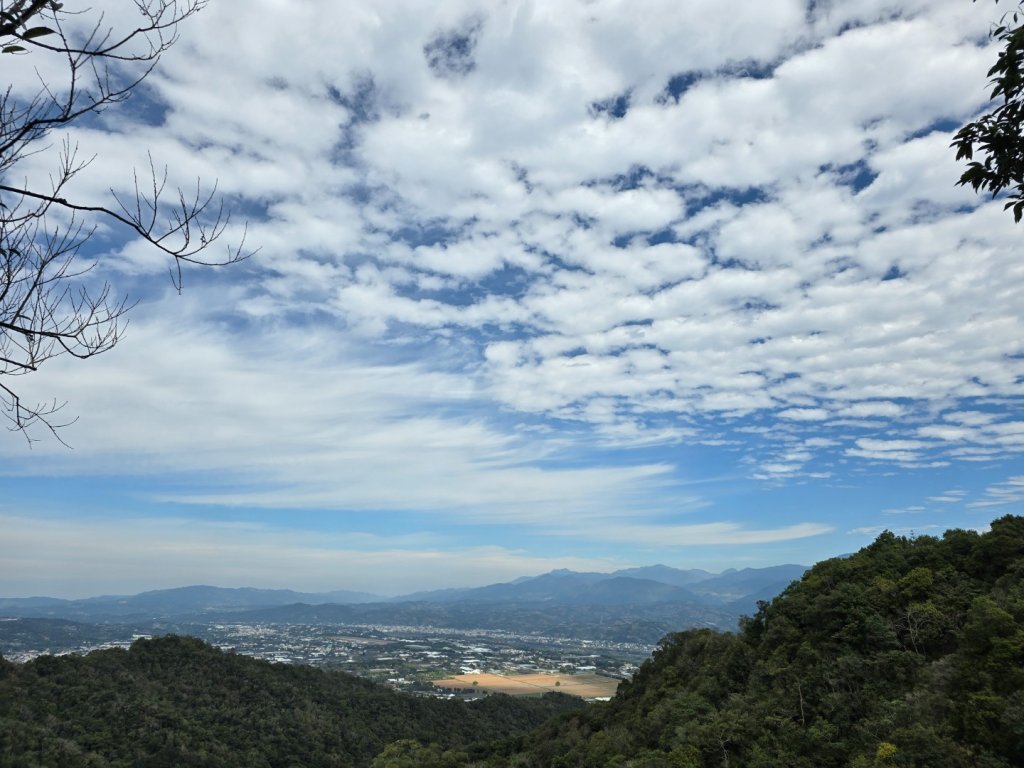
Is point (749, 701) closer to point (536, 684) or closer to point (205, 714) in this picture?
point (205, 714)

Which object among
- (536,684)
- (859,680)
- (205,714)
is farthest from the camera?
(536,684)

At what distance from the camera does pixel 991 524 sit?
33906 mm

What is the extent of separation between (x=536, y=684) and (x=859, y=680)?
114 metres

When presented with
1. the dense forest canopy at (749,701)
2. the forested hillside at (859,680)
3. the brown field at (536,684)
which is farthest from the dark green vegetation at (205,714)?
the brown field at (536,684)

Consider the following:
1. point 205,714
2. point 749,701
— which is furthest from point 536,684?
point 749,701

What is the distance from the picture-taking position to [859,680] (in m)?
26.2

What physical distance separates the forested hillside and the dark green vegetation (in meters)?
25.2

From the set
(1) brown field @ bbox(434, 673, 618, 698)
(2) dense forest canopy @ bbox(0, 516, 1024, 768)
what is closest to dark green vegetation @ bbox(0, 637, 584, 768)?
(2) dense forest canopy @ bbox(0, 516, 1024, 768)

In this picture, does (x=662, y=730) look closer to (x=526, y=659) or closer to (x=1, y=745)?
(x=1, y=745)

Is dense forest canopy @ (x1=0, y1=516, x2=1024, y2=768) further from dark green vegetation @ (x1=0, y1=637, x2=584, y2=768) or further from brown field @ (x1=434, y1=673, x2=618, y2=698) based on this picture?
brown field @ (x1=434, y1=673, x2=618, y2=698)

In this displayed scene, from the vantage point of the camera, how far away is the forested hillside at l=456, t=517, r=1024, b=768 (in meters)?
18.3

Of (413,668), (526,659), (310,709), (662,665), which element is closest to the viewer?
(662,665)

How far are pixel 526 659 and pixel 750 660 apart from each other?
518 feet

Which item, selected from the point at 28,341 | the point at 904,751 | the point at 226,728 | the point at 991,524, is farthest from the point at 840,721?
the point at 226,728
